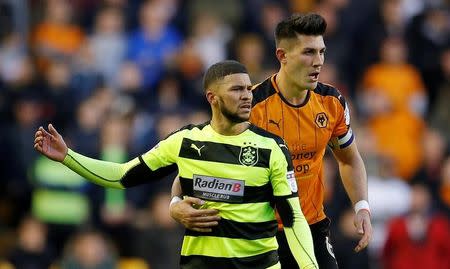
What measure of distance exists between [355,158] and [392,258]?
16.0 feet

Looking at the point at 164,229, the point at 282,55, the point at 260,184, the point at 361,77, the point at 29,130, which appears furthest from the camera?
the point at 361,77

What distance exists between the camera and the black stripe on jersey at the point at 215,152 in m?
8.55

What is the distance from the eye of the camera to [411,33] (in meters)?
16.5

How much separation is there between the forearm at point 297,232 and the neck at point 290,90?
3.10 feet

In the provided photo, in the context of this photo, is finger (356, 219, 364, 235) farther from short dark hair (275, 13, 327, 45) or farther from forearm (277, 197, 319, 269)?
short dark hair (275, 13, 327, 45)

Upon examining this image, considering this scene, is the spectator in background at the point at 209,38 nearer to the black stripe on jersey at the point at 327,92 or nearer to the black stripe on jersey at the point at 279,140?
the black stripe on jersey at the point at 327,92

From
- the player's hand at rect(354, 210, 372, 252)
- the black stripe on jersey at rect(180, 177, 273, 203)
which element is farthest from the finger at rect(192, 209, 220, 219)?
the player's hand at rect(354, 210, 372, 252)

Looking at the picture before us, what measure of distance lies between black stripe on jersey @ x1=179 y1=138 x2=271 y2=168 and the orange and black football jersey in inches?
22.5

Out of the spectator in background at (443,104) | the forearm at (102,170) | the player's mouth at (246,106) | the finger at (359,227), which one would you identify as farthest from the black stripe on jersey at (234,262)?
the spectator in background at (443,104)

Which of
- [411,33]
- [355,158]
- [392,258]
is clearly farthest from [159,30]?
[355,158]

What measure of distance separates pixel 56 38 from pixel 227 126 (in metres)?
8.37

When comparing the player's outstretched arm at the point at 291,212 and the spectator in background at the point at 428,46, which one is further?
the spectator in background at the point at 428,46

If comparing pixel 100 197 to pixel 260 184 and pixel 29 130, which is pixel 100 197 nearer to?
pixel 29 130

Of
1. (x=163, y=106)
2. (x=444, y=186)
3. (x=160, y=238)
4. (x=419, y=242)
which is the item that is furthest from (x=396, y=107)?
(x=160, y=238)
